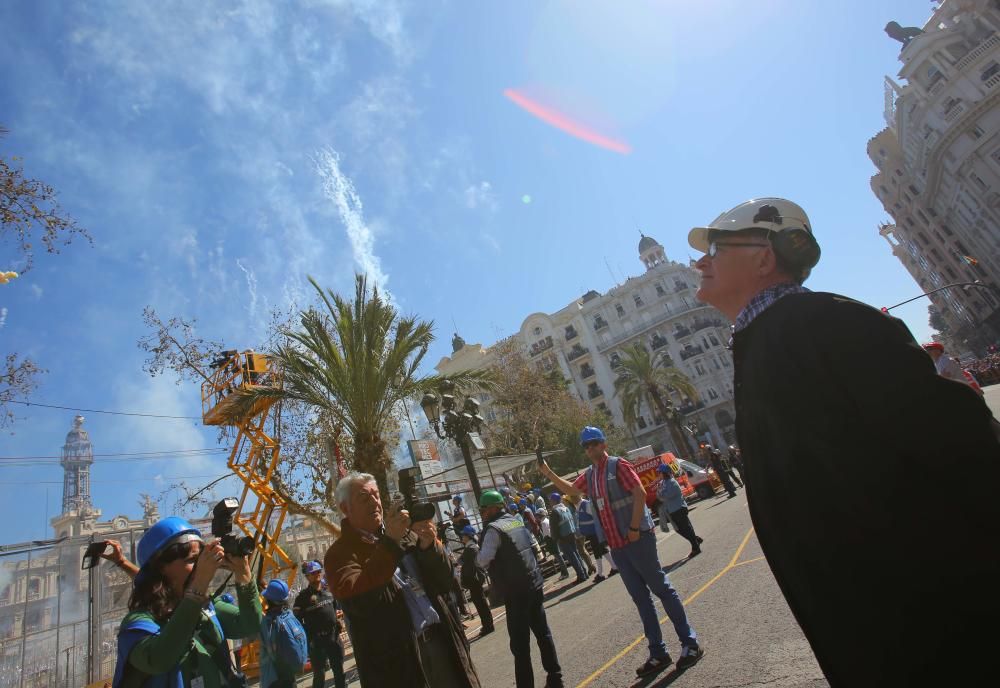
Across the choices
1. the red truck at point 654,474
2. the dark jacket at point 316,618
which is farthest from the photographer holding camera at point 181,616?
the red truck at point 654,474

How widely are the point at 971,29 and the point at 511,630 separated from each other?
67.0 meters

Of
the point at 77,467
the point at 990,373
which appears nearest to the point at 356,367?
the point at 990,373

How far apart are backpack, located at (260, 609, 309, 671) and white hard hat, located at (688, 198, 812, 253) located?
560 centimetres

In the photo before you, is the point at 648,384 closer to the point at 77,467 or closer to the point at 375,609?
the point at 375,609

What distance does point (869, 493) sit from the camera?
1.21 m

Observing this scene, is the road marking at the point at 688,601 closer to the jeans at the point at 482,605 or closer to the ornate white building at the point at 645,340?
the jeans at the point at 482,605

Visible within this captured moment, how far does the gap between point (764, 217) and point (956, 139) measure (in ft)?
203

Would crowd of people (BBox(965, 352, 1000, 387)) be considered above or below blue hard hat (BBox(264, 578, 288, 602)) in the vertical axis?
above

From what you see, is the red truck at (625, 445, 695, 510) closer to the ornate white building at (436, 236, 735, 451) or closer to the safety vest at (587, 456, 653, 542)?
the safety vest at (587, 456, 653, 542)

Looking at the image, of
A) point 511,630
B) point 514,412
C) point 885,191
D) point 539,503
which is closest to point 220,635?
point 511,630

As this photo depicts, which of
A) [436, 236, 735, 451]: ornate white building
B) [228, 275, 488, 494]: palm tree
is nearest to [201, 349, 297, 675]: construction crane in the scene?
[228, 275, 488, 494]: palm tree

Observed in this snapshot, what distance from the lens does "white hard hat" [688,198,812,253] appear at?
1828mm

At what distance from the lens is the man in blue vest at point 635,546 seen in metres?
3.89

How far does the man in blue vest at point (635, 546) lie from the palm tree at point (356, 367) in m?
7.13
